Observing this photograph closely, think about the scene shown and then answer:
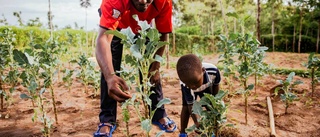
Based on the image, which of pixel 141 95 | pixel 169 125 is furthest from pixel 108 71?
pixel 169 125

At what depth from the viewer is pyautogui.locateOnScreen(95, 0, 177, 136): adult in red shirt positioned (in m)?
1.64

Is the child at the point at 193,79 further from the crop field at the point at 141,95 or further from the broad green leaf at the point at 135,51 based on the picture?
the broad green leaf at the point at 135,51

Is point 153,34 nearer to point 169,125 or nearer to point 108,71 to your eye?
point 108,71

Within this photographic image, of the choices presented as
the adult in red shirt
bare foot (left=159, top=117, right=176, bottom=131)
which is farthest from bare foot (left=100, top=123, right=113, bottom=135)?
bare foot (left=159, top=117, right=176, bottom=131)

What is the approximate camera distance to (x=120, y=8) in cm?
194

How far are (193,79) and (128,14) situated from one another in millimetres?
853

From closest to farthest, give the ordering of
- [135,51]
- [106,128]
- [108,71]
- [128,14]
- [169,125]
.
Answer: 1. [135,51]
2. [108,71]
3. [128,14]
4. [106,128]
5. [169,125]

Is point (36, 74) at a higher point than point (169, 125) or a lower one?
higher

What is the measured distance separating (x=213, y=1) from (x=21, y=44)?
1621cm

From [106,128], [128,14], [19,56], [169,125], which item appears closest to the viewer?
[19,56]

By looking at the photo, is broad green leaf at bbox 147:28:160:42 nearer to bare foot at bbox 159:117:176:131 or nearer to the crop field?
the crop field

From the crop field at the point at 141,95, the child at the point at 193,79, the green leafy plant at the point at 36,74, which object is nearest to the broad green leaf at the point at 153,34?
the crop field at the point at 141,95

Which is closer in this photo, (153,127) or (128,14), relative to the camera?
(128,14)

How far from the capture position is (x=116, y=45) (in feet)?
7.85
